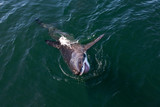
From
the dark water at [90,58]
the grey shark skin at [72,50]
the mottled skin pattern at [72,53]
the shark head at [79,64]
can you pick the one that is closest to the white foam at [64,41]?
the grey shark skin at [72,50]

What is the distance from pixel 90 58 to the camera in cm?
1360

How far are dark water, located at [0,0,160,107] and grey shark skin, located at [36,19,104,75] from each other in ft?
2.06

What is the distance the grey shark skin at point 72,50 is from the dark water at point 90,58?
63 cm

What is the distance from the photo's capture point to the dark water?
11.2 meters

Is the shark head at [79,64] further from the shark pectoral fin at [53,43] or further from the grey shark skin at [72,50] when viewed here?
the shark pectoral fin at [53,43]

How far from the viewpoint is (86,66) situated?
1167 centimetres

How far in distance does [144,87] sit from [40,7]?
15578 millimetres

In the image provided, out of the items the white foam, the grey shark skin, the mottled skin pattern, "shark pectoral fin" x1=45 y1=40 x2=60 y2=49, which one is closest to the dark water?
"shark pectoral fin" x1=45 y1=40 x2=60 y2=49

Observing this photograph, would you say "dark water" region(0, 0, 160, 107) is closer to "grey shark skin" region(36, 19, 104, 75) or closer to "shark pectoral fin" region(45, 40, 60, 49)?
"shark pectoral fin" region(45, 40, 60, 49)

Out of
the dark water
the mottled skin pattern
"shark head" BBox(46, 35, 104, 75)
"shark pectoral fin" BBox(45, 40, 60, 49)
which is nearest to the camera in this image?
the dark water

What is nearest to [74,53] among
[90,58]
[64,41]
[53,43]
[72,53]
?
[72,53]

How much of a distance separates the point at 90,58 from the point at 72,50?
62.9 inches

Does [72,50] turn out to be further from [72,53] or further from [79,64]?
[79,64]

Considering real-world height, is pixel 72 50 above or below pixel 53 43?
below
